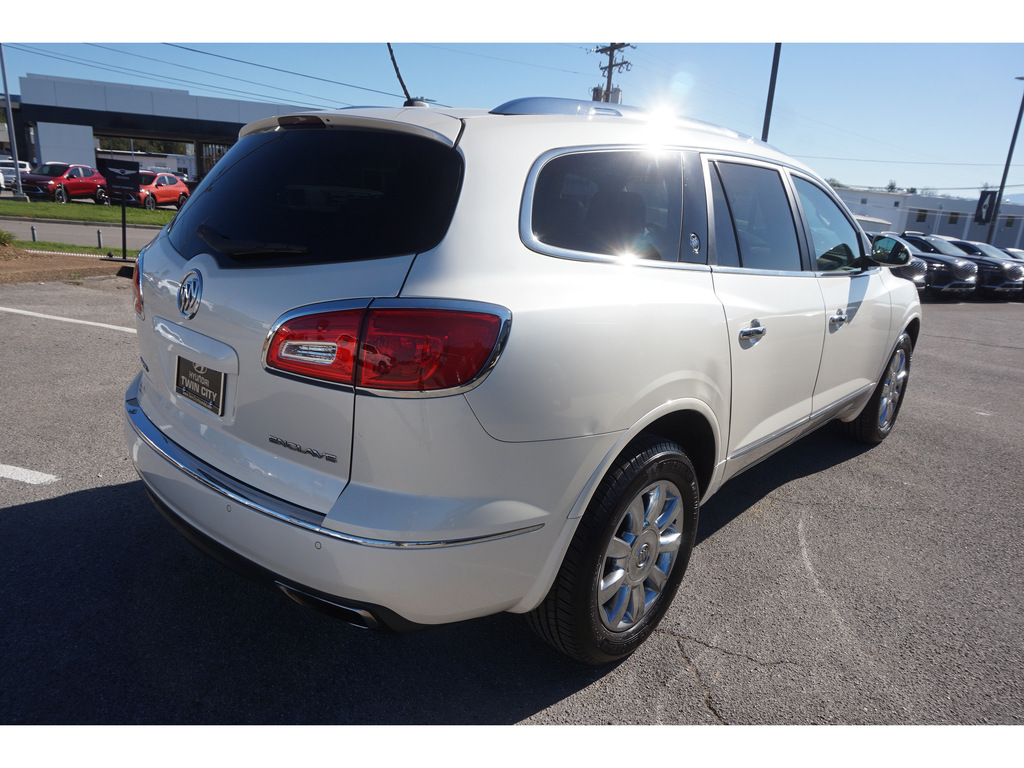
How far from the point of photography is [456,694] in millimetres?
2340

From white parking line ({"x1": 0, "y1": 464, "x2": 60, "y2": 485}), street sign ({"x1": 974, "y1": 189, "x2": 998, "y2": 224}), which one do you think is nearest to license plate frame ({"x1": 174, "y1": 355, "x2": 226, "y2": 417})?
white parking line ({"x1": 0, "y1": 464, "x2": 60, "y2": 485})

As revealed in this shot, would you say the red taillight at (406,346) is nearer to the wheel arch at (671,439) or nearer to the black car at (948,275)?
the wheel arch at (671,439)

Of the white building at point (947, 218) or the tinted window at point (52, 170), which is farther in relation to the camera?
the white building at point (947, 218)

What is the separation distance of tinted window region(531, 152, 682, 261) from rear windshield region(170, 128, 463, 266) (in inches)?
13.1

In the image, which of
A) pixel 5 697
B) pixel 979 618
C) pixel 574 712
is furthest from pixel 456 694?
pixel 979 618

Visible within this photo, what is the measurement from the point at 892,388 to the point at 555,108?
3818mm

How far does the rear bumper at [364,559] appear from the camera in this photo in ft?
6.02

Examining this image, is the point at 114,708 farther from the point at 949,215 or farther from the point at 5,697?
the point at 949,215

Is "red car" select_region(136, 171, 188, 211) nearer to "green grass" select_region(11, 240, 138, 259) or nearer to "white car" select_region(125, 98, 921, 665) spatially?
"green grass" select_region(11, 240, 138, 259)

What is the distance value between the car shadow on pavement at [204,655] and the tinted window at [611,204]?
143 cm

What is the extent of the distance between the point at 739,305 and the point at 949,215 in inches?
3016

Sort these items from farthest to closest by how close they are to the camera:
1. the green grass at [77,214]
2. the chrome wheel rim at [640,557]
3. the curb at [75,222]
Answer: the green grass at [77,214] → the curb at [75,222] → the chrome wheel rim at [640,557]

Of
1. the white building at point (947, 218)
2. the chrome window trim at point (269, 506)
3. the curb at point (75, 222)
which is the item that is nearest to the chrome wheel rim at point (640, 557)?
the chrome window trim at point (269, 506)

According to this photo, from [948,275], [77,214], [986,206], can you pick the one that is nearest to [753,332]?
[948,275]
